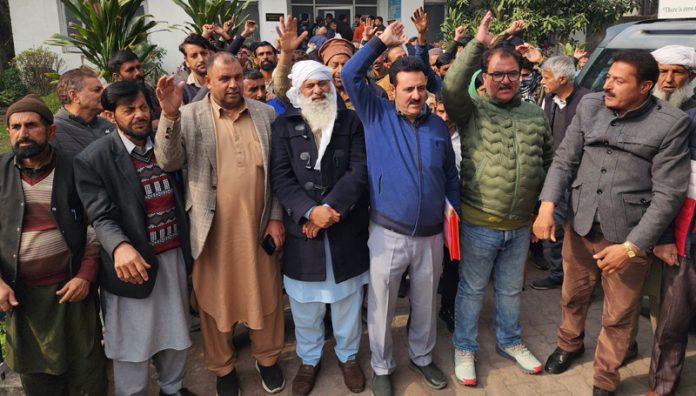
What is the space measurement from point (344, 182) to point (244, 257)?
0.78m

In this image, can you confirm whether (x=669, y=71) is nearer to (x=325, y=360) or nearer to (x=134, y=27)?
(x=325, y=360)

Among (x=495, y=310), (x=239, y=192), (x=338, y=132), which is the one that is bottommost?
(x=495, y=310)

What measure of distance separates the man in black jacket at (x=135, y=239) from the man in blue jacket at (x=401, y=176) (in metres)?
1.18

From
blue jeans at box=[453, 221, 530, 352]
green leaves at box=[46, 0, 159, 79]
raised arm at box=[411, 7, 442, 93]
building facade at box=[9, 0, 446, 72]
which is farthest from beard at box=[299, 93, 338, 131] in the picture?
building facade at box=[9, 0, 446, 72]

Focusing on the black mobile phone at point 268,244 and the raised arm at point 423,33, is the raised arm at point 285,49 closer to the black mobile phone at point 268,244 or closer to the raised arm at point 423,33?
the raised arm at point 423,33

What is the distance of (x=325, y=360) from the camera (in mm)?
3641

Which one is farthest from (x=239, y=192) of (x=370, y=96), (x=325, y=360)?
(x=325, y=360)

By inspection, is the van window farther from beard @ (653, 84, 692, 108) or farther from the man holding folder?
the man holding folder

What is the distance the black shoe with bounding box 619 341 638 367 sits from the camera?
3.53 m

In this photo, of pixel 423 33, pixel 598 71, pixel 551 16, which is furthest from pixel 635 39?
pixel 551 16

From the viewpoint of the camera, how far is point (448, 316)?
409 centimetres

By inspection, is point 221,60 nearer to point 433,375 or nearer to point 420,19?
point 420,19

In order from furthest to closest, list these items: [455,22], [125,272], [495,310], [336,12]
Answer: [336,12] < [455,22] < [495,310] < [125,272]

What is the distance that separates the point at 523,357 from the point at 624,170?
58.7 inches
